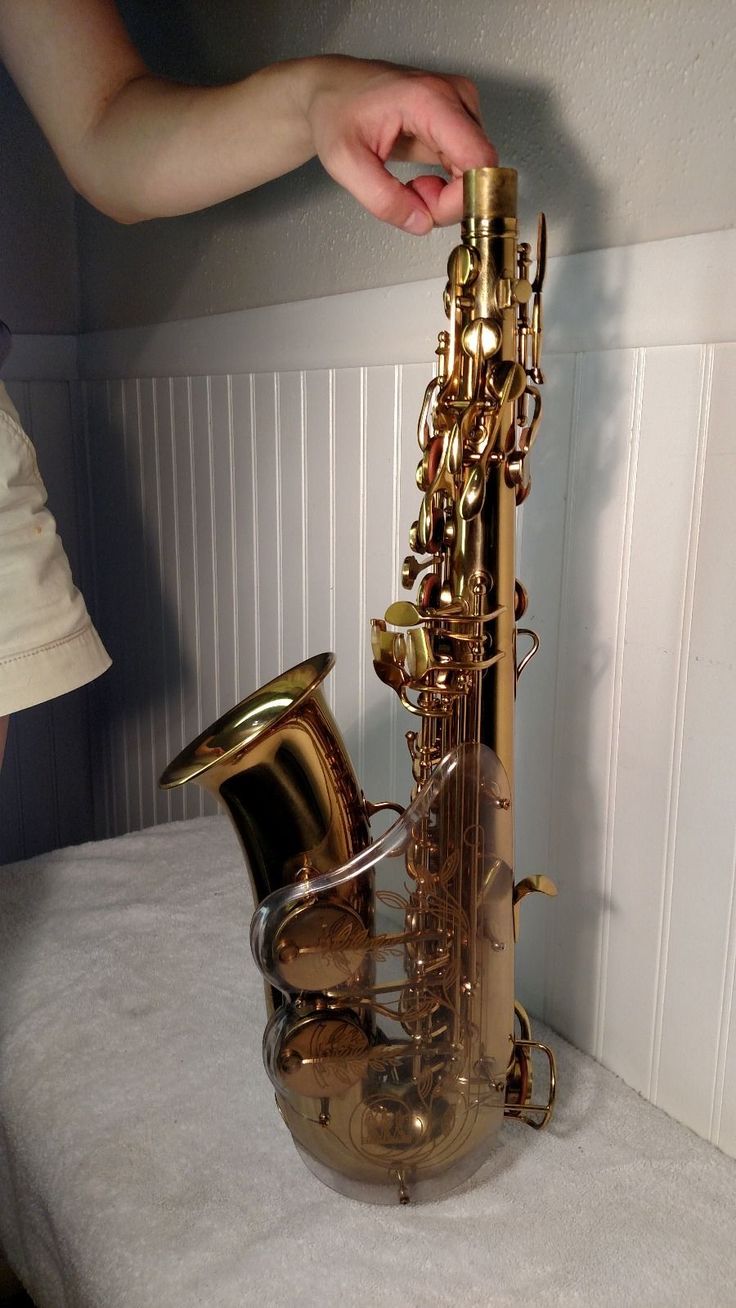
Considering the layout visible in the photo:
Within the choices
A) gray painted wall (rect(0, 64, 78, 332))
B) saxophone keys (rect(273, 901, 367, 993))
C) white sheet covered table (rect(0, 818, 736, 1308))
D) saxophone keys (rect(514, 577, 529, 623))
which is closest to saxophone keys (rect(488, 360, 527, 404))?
saxophone keys (rect(514, 577, 529, 623))

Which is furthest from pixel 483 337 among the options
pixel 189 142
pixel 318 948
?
pixel 189 142

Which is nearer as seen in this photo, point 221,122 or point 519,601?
point 519,601

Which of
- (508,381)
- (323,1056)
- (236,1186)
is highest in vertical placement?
(508,381)

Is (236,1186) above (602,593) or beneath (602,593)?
beneath

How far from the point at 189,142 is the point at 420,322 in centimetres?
28

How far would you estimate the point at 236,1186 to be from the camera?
→ 0.77 m

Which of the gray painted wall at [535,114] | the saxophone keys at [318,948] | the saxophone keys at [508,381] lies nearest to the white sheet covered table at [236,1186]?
the saxophone keys at [318,948]

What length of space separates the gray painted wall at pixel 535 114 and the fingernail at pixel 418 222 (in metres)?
0.11

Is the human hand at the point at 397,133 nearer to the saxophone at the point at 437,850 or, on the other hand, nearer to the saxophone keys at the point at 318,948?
the saxophone at the point at 437,850

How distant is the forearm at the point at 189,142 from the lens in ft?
3.17

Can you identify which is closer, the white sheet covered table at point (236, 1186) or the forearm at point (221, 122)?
the white sheet covered table at point (236, 1186)

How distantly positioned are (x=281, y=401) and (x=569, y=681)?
0.61 meters

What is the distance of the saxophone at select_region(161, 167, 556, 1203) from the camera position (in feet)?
2.28

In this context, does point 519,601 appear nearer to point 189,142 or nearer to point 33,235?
point 189,142
